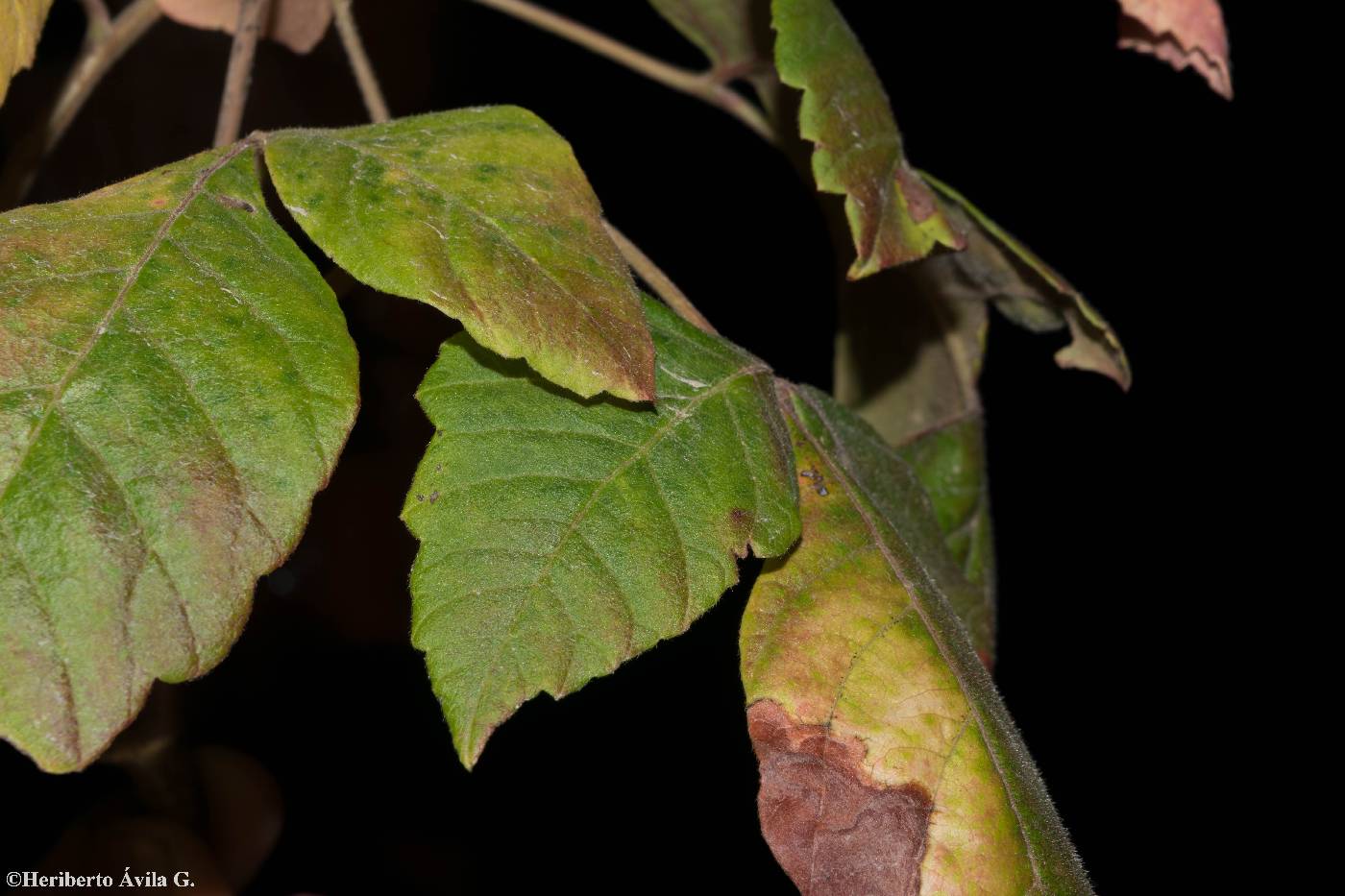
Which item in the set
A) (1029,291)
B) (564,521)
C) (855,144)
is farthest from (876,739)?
(1029,291)

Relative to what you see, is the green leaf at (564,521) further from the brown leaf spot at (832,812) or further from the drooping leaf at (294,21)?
the drooping leaf at (294,21)

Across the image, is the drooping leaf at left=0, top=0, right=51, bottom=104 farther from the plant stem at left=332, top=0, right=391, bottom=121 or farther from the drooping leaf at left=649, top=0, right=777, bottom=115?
the drooping leaf at left=649, top=0, right=777, bottom=115

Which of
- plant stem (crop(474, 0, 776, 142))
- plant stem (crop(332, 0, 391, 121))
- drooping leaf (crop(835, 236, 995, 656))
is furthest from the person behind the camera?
drooping leaf (crop(835, 236, 995, 656))

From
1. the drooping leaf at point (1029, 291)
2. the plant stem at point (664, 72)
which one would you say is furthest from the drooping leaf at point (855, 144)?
the plant stem at point (664, 72)

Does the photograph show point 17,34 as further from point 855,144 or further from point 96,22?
point 855,144

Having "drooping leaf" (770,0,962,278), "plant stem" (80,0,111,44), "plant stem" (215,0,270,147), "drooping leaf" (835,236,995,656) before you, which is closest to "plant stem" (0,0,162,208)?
"plant stem" (80,0,111,44)

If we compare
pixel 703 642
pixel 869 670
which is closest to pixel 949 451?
pixel 703 642

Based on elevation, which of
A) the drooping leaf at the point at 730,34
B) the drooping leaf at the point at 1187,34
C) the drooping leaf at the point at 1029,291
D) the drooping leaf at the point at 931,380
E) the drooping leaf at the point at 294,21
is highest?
the drooping leaf at the point at 1187,34
